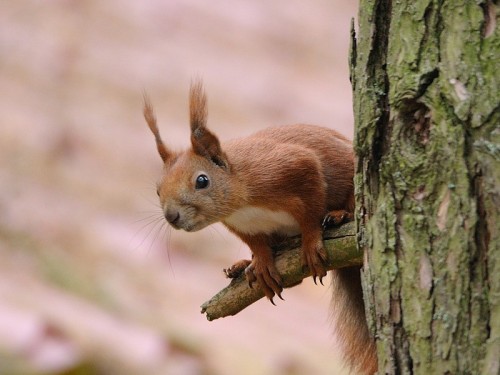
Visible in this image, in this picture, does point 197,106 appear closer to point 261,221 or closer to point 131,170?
point 261,221

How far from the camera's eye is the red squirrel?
9.07ft

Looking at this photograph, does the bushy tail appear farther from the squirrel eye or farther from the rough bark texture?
the rough bark texture

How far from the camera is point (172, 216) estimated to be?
2787mm

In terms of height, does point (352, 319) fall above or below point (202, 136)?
below

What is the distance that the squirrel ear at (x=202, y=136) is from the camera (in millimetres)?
2762

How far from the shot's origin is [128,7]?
9508 millimetres

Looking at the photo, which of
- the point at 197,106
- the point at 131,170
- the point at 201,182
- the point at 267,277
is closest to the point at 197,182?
the point at 201,182

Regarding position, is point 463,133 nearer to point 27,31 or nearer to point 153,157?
point 153,157

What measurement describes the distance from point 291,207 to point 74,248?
450 centimetres

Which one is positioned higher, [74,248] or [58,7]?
[58,7]

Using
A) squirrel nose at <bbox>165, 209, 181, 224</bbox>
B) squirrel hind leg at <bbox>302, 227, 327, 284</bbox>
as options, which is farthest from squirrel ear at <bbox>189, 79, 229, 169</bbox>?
squirrel hind leg at <bbox>302, 227, 327, 284</bbox>

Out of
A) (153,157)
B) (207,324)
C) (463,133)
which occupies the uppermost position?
(463,133)

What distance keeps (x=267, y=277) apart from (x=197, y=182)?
394 mm

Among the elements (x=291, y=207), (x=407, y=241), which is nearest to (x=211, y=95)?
(x=291, y=207)
